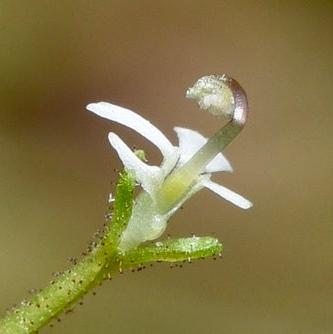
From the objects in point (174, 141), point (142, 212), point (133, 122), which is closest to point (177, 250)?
point (142, 212)

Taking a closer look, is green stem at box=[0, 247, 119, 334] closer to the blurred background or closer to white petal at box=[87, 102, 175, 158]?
white petal at box=[87, 102, 175, 158]

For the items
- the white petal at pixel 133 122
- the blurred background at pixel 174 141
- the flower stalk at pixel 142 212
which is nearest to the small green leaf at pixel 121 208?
the flower stalk at pixel 142 212

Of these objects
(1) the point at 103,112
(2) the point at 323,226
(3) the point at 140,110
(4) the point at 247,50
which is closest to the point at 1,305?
(3) the point at 140,110

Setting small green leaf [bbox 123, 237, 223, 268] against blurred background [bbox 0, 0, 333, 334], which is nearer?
small green leaf [bbox 123, 237, 223, 268]

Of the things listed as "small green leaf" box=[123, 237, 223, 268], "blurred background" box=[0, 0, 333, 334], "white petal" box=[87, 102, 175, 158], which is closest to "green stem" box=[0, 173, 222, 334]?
"small green leaf" box=[123, 237, 223, 268]

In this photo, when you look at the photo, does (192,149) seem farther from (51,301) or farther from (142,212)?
(51,301)

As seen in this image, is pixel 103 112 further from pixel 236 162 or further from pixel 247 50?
pixel 247 50
